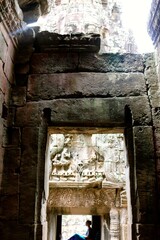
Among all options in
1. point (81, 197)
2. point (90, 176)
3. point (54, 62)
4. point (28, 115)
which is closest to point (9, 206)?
point (28, 115)

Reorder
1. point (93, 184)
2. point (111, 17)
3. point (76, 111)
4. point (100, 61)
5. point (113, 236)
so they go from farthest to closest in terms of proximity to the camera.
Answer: point (111, 17) < point (113, 236) < point (93, 184) < point (100, 61) < point (76, 111)

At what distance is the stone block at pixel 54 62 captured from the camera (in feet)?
12.4

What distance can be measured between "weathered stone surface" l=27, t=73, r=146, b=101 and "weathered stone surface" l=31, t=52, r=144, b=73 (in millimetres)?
93

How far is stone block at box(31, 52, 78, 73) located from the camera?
379cm

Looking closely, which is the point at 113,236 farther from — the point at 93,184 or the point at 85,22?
the point at 85,22

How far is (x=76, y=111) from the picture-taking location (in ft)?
11.6

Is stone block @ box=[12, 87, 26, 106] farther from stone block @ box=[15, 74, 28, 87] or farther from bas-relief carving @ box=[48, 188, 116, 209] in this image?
bas-relief carving @ box=[48, 188, 116, 209]

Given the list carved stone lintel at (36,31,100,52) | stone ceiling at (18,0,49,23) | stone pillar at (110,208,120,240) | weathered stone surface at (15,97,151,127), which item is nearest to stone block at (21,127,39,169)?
weathered stone surface at (15,97,151,127)

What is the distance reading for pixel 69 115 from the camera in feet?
11.6

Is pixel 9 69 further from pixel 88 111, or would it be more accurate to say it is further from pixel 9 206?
pixel 9 206

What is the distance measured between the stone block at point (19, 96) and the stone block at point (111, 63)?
87 centimetres

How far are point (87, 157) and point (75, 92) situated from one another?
14.6ft

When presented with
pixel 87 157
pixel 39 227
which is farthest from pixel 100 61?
pixel 87 157

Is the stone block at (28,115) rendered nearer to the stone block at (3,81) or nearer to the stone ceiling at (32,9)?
the stone block at (3,81)
